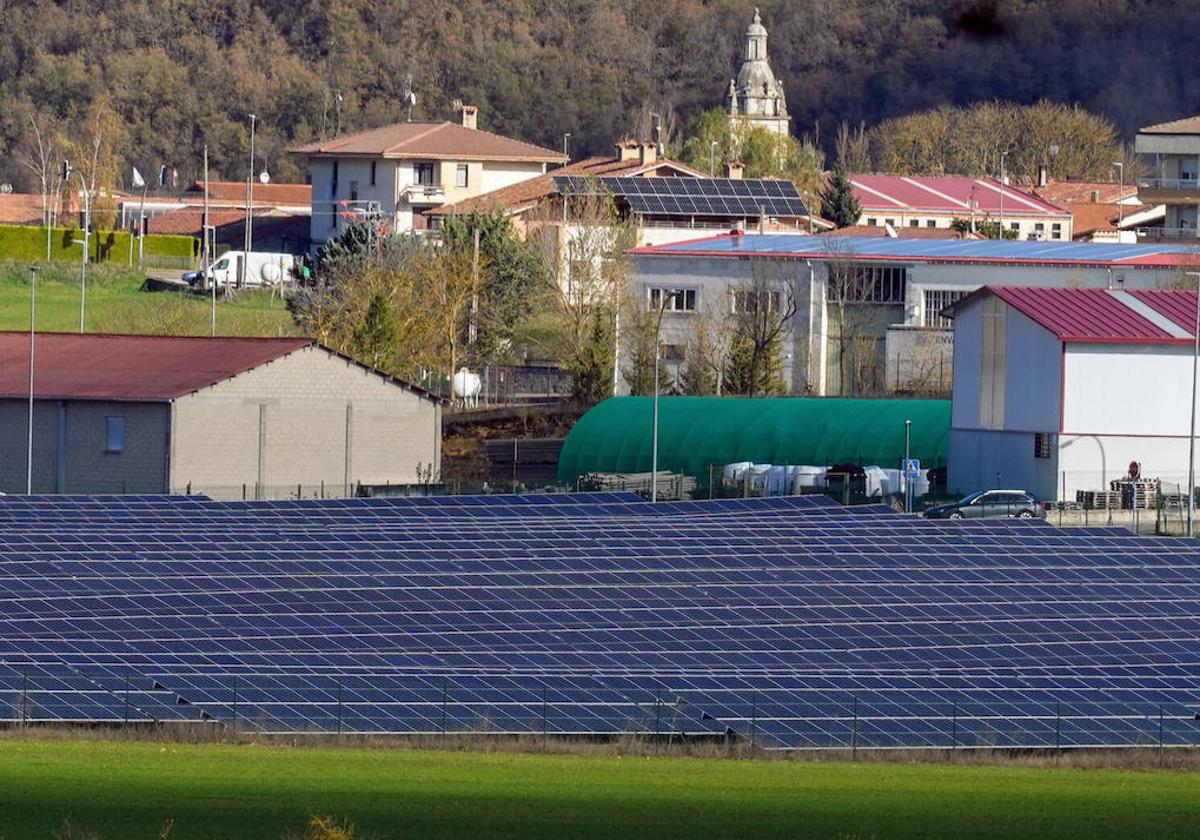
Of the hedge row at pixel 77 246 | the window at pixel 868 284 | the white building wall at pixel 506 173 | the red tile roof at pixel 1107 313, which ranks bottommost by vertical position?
the red tile roof at pixel 1107 313

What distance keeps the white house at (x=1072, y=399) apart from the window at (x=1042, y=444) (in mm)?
28

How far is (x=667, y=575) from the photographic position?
42969mm

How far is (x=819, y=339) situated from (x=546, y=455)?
18.0m

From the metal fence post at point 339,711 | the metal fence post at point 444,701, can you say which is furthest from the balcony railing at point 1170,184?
the metal fence post at point 339,711

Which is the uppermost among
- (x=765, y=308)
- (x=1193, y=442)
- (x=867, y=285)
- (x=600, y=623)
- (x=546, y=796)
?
(x=867, y=285)

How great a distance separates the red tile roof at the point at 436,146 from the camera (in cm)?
13462

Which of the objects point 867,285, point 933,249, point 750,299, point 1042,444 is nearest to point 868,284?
point 867,285

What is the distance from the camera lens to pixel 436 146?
5340 inches

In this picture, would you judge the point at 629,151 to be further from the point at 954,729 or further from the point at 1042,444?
the point at 954,729

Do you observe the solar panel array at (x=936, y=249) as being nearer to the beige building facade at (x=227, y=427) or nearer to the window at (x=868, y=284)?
the window at (x=868, y=284)

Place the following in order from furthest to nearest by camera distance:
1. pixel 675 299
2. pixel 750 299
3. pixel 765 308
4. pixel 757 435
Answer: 1. pixel 675 299
2. pixel 750 299
3. pixel 765 308
4. pixel 757 435

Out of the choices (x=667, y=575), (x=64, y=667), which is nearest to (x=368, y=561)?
(x=667, y=575)

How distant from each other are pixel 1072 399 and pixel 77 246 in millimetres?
73221

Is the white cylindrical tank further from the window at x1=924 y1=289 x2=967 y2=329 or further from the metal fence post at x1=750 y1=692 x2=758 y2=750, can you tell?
the metal fence post at x1=750 y1=692 x2=758 y2=750
